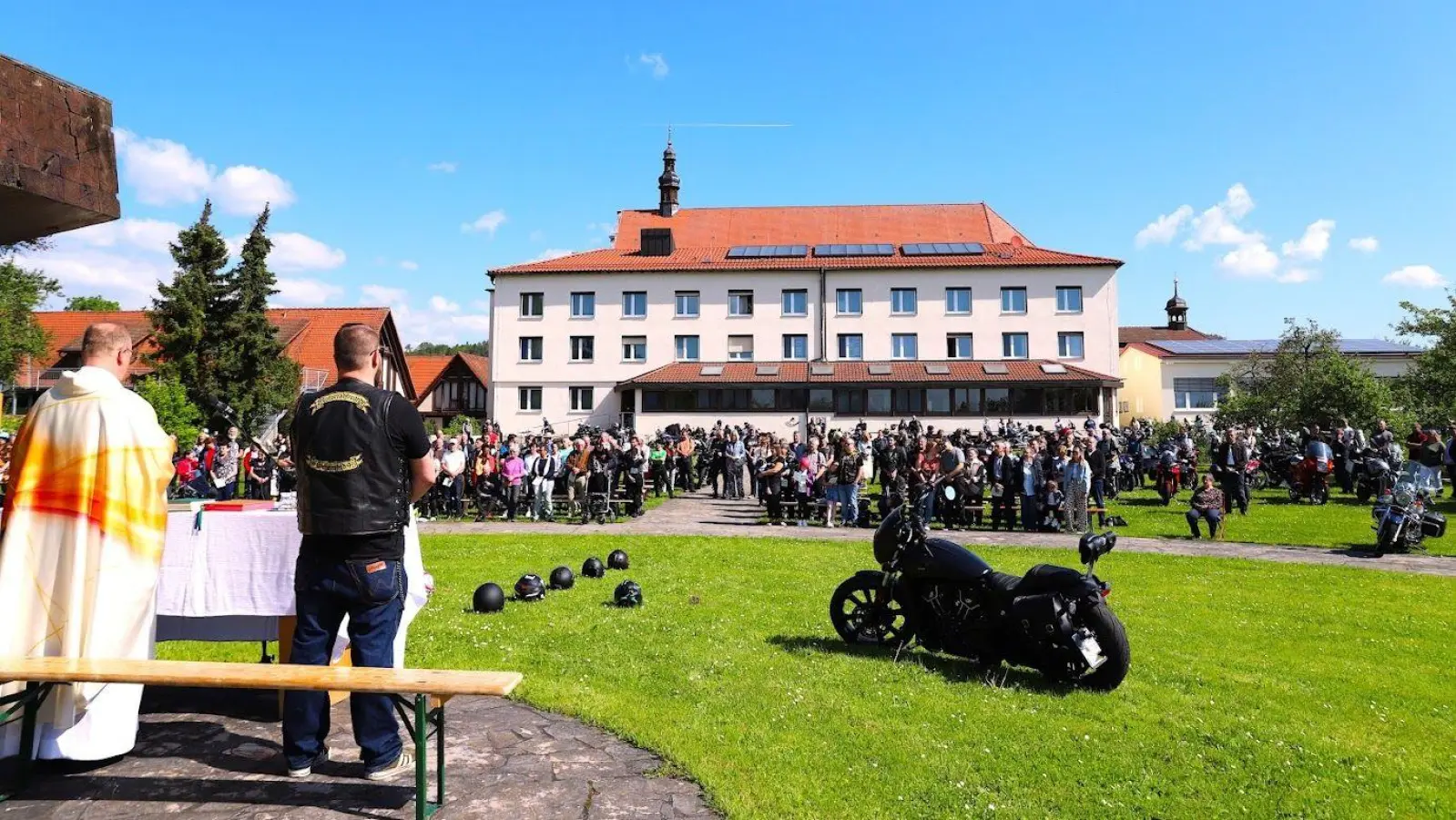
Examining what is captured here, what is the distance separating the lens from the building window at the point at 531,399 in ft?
152

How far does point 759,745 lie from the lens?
185 inches

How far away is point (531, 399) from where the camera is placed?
46531mm

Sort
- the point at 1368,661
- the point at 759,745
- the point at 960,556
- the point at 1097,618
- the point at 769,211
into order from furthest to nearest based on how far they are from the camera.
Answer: the point at 769,211 → the point at 1368,661 → the point at 960,556 → the point at 1097,618 → the point at 759,745

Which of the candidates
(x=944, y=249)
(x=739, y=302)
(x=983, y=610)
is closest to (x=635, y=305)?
(x=739, y=302)

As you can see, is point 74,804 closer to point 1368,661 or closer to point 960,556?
point 960,556

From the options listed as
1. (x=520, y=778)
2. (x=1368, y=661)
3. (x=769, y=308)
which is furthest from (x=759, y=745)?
(x=769, y=308)

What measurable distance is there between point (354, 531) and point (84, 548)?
1297mm

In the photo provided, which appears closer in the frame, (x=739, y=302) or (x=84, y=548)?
(x=84, y=548)

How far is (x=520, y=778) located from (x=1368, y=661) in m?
6.88

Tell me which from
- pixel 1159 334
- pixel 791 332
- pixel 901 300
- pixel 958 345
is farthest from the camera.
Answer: pixel 1159 334

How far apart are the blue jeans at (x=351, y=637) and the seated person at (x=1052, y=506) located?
14804mm

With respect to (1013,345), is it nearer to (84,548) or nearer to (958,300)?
(958,300)

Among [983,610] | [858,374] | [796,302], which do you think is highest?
[796,302]

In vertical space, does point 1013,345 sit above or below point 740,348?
below
